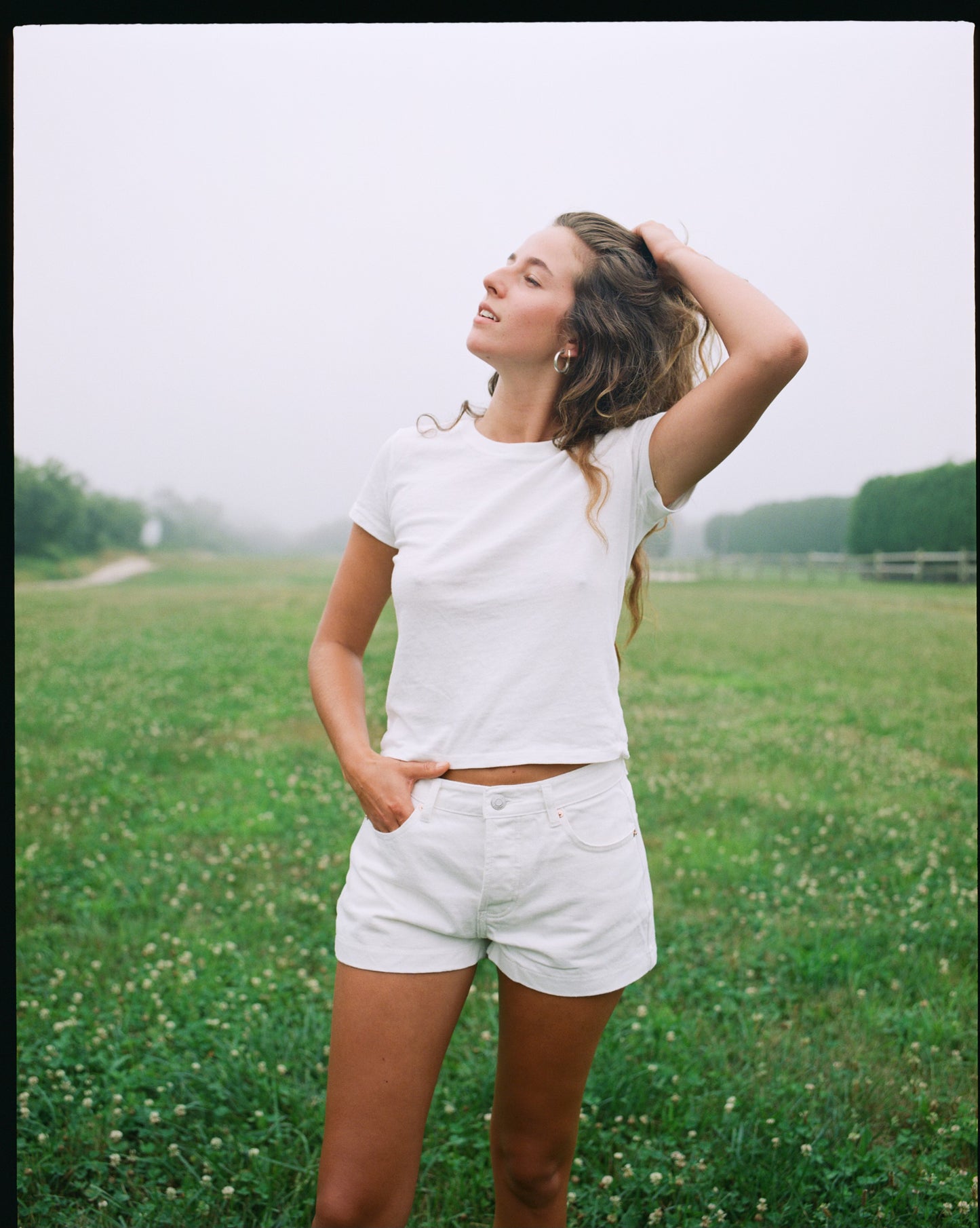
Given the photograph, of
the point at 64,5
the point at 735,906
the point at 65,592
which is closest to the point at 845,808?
the point at 735,906

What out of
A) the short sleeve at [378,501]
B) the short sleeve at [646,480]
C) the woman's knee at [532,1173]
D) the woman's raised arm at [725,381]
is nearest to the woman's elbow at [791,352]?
the woman's raised arm at [725,381]

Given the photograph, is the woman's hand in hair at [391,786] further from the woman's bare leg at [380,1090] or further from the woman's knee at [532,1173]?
the woman's knee at [532,1173]

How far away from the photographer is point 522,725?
6.27 ft

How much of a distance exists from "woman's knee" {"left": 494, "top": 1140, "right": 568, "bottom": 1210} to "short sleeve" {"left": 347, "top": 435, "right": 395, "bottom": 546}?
127 centimetres

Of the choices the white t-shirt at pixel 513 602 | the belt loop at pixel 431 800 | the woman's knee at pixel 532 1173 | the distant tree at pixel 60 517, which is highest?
the distant tree at pixel 60 517

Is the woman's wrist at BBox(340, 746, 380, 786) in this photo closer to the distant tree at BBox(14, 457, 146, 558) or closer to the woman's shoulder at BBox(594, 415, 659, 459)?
the woman's shoulder at BBox(594, 415, 659, 459)

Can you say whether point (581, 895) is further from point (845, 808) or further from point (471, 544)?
point (845, 808)

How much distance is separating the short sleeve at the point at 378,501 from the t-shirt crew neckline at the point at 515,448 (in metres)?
0.18

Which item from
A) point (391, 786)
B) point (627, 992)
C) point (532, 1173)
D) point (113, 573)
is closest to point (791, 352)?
point (391, 786)

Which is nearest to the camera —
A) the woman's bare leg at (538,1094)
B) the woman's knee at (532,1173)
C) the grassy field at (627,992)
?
the woman's bare leg at (538,1094)

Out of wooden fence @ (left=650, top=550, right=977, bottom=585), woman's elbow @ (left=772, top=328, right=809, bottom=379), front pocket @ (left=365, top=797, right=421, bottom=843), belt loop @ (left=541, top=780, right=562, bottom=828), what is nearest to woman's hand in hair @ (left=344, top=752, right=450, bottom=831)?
front pocket @ (left=365, top=797, right=421, bottom=843)

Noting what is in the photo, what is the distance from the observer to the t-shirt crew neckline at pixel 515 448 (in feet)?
6.63

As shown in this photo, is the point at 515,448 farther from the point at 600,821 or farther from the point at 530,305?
the point at 600,821

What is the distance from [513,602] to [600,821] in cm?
44
